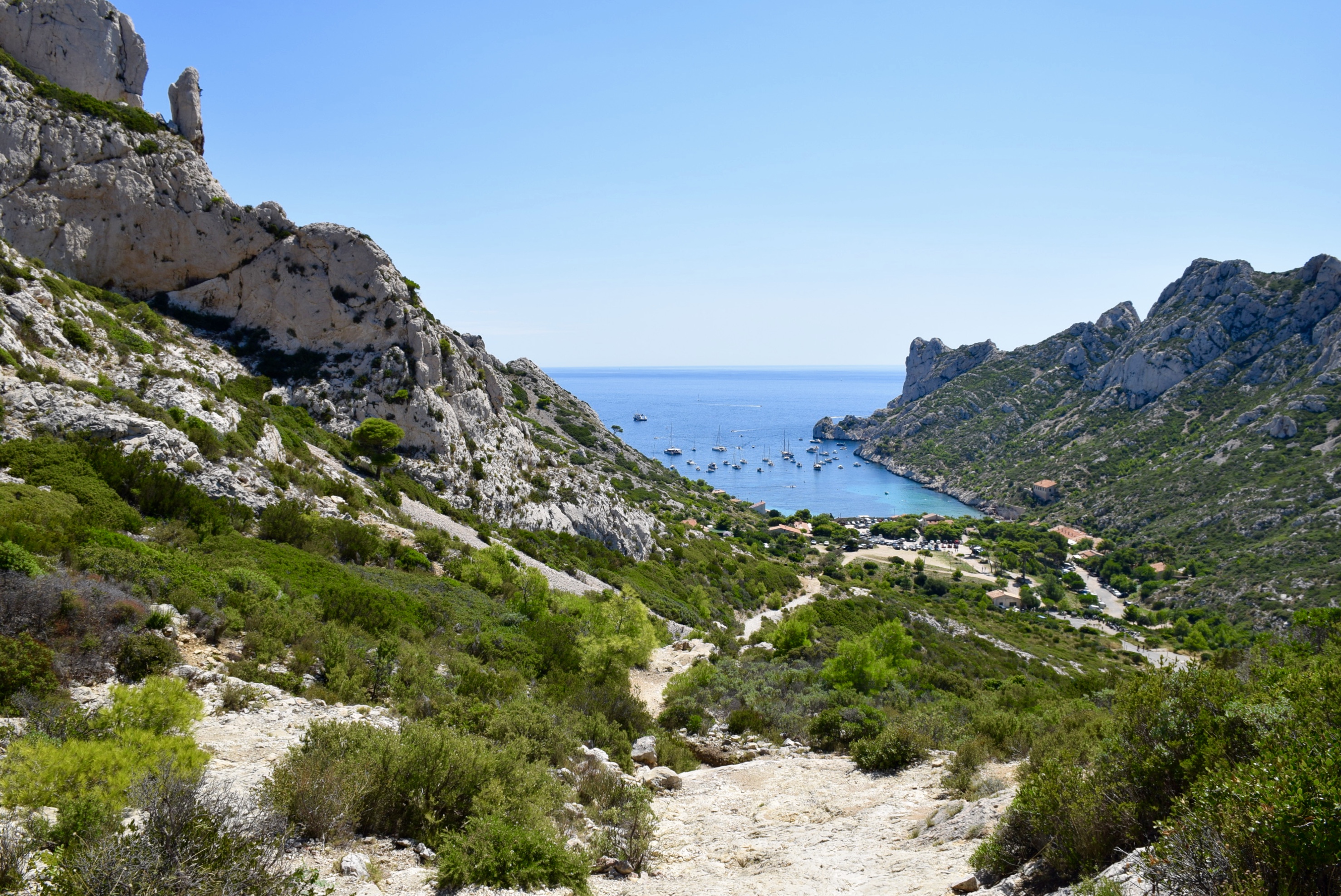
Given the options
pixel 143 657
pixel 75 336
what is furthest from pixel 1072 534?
pixel 75 336

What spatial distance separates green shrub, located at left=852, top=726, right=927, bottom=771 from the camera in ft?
35.1

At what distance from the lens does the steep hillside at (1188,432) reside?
69.0 meters

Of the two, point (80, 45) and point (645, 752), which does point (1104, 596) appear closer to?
point (645, 752)

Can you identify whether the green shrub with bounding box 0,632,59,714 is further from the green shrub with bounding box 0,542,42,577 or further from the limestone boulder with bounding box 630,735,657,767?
the limestone boulder with bounding box 630,735,657,767

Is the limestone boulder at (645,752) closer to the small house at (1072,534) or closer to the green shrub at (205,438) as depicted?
the green shrub at (205,438)

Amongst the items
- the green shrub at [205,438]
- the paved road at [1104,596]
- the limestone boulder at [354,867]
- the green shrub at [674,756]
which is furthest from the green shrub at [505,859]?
the paved road at [1104,596]

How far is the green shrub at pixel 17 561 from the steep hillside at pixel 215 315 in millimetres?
10285

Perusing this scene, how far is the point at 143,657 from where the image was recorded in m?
8.30

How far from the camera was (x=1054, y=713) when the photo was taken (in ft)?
38.5

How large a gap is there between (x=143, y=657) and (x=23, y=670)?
149 cm

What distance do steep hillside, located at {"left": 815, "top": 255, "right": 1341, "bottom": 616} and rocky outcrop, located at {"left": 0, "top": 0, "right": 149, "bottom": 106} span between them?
97.8 meters

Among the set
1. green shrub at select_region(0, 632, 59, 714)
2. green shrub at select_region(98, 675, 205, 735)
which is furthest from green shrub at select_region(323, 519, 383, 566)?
green shrub at select_region(98, 675, 205, 735)

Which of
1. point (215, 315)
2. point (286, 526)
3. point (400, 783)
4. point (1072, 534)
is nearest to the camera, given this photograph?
point (400, 783)

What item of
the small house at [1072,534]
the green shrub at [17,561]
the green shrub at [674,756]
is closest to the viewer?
the green shrub at [17,561]
